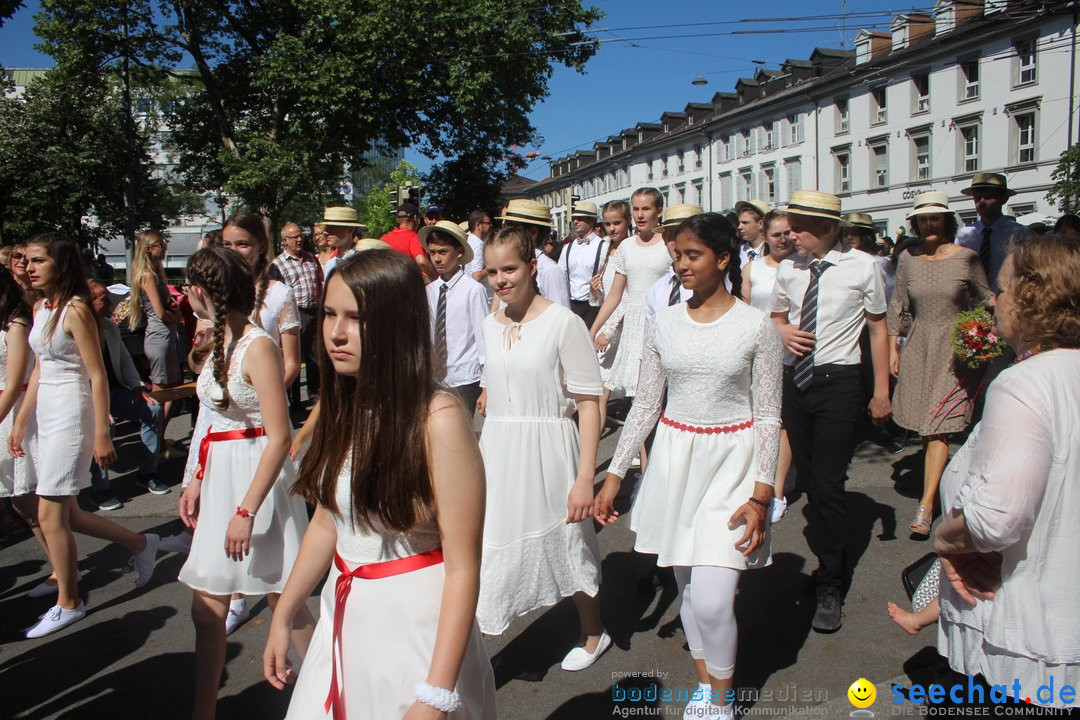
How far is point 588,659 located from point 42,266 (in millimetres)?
3667

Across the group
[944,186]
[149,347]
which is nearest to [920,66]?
[944,186]

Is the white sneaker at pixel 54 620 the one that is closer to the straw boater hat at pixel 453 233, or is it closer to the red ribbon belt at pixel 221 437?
the red ribbon belt at pixel 221 437

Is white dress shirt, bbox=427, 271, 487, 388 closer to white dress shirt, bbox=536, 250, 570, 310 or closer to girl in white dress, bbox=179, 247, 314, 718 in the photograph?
white dress shirt, bbox=536, 250, 570, 310

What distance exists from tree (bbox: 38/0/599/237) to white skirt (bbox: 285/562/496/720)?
22.8 m

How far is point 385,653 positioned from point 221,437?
181 cm

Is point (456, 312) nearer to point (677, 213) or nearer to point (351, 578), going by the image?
point (677, 213)

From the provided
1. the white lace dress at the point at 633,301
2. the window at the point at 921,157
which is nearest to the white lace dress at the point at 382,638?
the white lace dress at the point at 633,301

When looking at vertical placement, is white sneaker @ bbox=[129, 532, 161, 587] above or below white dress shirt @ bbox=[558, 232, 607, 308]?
below

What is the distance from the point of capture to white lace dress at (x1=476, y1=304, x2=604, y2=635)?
3574 millimetres

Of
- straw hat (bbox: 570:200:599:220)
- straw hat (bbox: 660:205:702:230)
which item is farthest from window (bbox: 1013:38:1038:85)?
straw hat (bbox: 660:205:702:230)

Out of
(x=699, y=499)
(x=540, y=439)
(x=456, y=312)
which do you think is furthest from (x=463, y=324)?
(x=699, y=499)

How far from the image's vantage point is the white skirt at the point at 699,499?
313 centimetres

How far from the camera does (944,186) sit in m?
40.1

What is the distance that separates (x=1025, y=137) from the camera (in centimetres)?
3625
